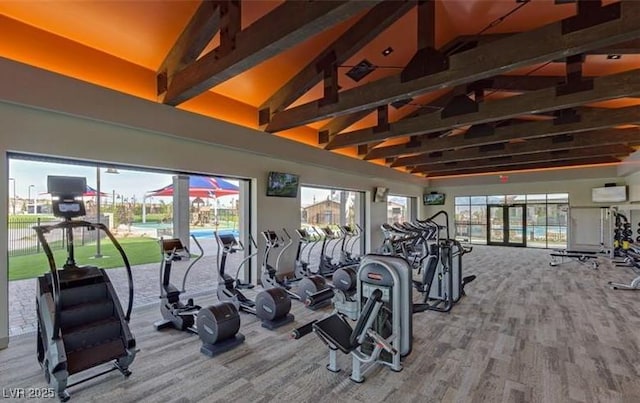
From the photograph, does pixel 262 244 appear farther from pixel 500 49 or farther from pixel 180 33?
pixel 500 49

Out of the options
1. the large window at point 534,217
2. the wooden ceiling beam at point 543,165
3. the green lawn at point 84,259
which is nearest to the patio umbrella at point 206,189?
the green lawn at point 84,259

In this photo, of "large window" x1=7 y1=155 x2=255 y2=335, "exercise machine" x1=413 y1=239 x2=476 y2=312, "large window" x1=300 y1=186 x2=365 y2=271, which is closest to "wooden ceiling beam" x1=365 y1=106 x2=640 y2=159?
"large window" x1=300 y1=186 x2=365 y2=271

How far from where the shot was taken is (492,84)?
19.3ft

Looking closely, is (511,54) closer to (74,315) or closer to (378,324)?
(378,324)

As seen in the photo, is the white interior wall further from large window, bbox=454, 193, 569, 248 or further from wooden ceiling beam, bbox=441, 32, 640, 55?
large window, bbox=454, 193, 569, 248

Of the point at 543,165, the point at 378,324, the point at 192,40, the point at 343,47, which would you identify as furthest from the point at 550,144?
the point at 192,40

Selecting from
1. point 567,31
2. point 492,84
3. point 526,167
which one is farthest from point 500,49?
point 526,167

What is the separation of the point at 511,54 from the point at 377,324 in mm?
3311

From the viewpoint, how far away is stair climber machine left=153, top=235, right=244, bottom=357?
3.37m

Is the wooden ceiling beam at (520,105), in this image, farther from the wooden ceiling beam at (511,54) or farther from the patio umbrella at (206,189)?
the patio umbrella at (206,189)

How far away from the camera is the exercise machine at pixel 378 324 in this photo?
→ 2.76 metres

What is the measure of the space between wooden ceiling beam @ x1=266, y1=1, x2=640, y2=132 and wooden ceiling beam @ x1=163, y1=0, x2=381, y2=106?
1.72 meters

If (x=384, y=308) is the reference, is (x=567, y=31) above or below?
above

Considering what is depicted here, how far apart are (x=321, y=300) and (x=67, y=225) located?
349 cm
